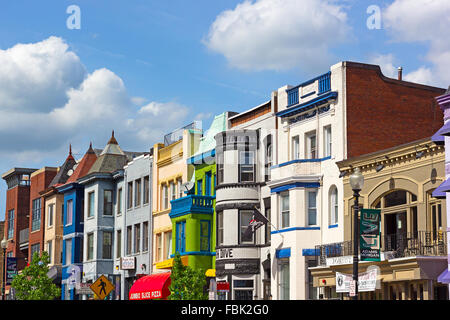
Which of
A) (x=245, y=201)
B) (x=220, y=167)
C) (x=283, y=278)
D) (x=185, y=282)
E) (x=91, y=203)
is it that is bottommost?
(x=185, y=282)

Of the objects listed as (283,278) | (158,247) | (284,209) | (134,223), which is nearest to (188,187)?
(158,247)

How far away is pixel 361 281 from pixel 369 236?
7.49 meters

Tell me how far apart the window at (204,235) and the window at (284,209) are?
29.5 ft

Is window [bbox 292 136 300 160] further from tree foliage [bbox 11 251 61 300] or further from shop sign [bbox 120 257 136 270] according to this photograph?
tree foliage [bbox 11 251 61 300]

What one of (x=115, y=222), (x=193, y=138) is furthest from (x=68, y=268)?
(x=193, y=138)

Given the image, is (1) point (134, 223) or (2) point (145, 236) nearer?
(2) point (145, 236)

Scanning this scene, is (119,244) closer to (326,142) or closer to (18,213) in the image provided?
(18,213)

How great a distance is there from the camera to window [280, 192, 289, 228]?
147 feet

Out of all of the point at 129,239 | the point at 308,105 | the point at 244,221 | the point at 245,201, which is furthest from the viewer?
the point at 129,239

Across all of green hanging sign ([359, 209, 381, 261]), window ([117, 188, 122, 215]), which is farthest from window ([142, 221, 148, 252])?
green hanging sign ([359, 209, 381, 261])

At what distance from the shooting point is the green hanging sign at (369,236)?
2983 centimetres

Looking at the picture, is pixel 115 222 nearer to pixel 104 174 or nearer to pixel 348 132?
pixel 104 174

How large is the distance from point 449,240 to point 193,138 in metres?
26.7

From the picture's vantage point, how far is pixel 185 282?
4738cm
